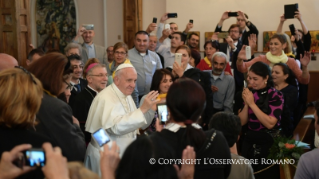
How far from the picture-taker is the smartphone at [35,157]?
Answer: 1841 millimetres

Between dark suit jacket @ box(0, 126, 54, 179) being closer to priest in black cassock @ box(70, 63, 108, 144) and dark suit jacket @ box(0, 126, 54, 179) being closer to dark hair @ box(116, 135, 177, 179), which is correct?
dark hair @ box(116, 135, 177, 179)

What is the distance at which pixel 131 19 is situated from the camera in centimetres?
1247

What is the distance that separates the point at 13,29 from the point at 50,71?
4.90 m

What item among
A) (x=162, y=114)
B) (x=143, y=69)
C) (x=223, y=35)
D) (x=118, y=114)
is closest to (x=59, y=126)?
(x=162, y=114)

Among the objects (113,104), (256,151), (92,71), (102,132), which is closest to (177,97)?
(102,132)

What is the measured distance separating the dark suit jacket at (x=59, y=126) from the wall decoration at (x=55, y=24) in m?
10.7

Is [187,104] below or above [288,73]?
above

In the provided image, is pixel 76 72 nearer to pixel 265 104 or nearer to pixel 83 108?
pixel 83 108

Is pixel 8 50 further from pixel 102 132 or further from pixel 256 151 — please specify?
pixel 102 132

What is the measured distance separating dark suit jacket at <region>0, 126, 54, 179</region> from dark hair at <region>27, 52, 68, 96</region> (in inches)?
27.6

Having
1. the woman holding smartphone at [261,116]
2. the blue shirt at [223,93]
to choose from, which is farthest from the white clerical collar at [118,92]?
the blue shirt at [223,93]

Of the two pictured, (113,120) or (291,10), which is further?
(291,10)

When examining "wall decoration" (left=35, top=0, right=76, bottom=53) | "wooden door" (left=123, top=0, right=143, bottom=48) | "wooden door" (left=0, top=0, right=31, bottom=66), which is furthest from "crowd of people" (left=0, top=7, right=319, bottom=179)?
"wall decoration" (left=35, top=0, right=76, bottom=53)

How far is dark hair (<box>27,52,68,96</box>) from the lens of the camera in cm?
→ 299
